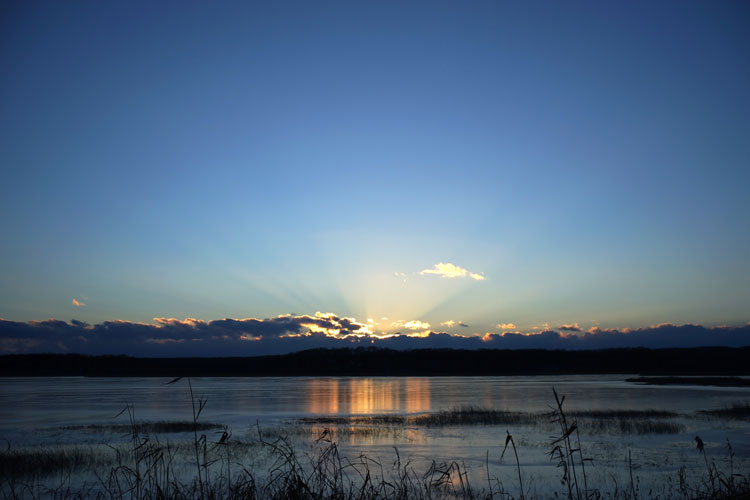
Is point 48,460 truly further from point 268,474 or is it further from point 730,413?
point 730,413

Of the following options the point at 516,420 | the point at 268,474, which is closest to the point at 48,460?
the point at 268,474

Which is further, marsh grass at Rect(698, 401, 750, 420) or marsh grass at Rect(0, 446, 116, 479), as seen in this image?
marsh grass at Rect(698, 401, 750, 420)

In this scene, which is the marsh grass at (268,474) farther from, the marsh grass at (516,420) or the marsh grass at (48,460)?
the marsh grass at (516,420)

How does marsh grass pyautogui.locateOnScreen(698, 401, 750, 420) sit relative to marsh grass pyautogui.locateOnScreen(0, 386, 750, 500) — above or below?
below

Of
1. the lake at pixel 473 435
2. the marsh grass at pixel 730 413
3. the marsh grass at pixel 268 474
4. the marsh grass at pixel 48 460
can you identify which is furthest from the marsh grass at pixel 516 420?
the marsh grass at pixel 48 460

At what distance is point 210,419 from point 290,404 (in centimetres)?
1388

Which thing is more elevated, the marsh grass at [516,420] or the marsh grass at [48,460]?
the marsh grass at [48,460]

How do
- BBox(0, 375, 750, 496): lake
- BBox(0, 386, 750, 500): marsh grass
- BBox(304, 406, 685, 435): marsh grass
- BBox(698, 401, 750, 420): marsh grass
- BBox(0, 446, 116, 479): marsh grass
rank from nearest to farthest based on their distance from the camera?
BBox(0, 386, 750, 500): marsh grass → BBox(0, 446, 116, 479): marsh grass → BBox(0, 375, 750, 496): lake → BBox(304, 406, 685, 435): marsh grass → BBox(698, 401, 750, 420): marsh grass

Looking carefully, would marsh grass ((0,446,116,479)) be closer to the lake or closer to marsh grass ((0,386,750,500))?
marsh grass ((0,386,750,500))

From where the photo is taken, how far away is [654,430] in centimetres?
2488

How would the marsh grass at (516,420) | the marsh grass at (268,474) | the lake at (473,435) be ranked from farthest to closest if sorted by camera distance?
the marsh grass at (516,420)
the lake at (473,435)
the marsh grass at (268,474)

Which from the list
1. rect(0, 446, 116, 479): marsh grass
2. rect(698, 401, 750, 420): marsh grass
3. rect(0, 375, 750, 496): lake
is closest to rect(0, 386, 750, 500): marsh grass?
rect(0, 446, 116, 479): marsh grass

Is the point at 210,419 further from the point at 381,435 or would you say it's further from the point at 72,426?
the point at 381,435

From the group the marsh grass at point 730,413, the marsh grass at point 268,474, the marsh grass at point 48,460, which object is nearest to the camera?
the marsh grass at point 268,474
